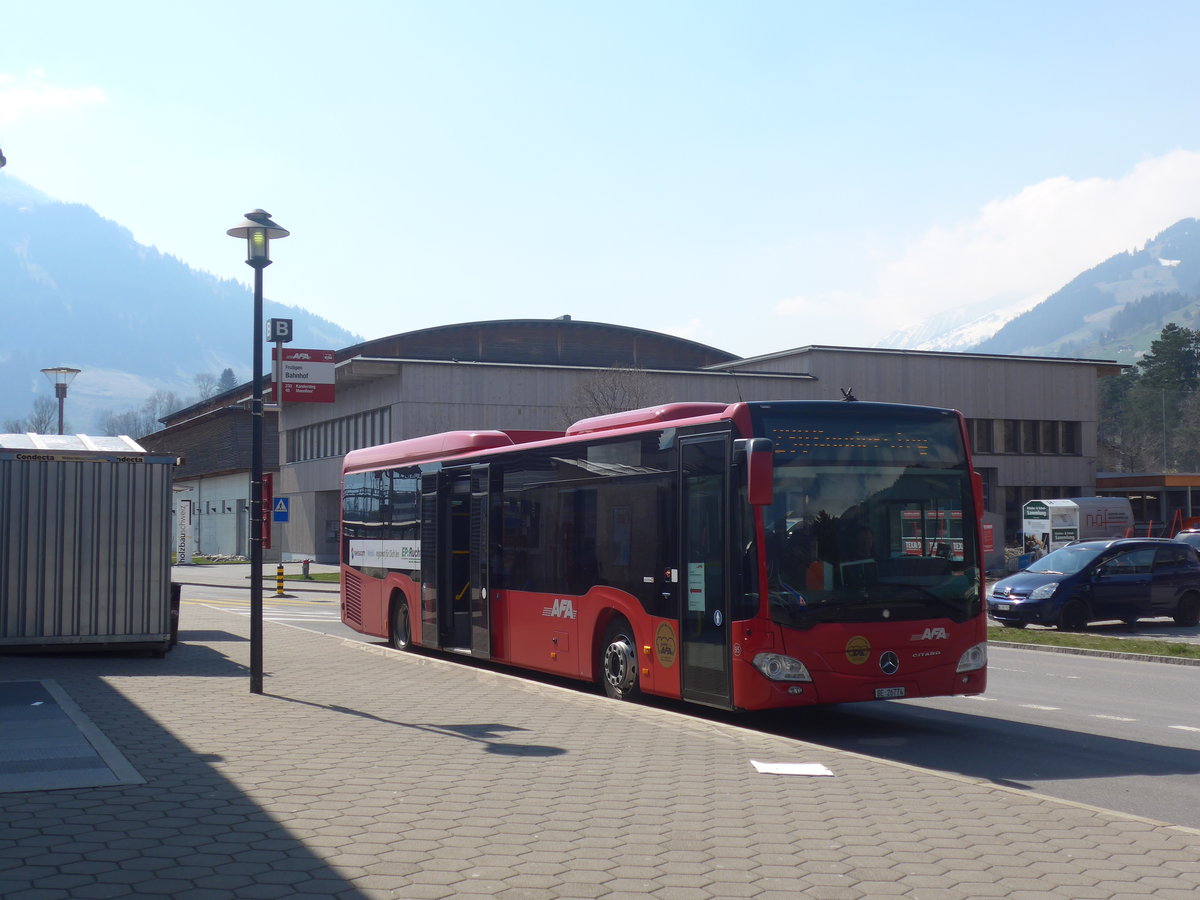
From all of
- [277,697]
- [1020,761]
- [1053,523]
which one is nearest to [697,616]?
[1020,761]

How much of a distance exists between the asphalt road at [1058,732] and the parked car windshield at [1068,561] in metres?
6.19

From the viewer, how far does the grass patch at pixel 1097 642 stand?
64.5 ft

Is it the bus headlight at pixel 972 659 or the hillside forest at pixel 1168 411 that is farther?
the hillside forest at pixel 1168 411

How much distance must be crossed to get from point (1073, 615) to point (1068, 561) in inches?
48.9

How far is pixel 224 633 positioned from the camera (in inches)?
887

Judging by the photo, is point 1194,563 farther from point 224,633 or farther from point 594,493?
point 224,633

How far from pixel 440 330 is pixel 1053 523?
40221 mm

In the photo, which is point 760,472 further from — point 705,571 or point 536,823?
point 536,823

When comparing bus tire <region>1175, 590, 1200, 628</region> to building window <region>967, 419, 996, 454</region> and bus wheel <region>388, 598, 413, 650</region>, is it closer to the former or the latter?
bus wheel <region>388, 598, 413, 650</region>

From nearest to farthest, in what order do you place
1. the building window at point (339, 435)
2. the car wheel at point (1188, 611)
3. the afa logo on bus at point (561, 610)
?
the afa logo on bus at point (561, 610) < the car wheel at point (1188, 611) < the building window at point (339, 435)

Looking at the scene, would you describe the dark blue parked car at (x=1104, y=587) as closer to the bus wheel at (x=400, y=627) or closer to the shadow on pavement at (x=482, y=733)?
the bus wheel at (x=400, y=627)

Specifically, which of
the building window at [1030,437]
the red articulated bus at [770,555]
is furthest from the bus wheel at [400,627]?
the building window at [1030,437]

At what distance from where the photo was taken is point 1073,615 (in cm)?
2408

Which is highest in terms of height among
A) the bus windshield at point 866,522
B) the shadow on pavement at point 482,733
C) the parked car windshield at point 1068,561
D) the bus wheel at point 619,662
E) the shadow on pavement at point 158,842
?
the bus windshield at point 866,522
